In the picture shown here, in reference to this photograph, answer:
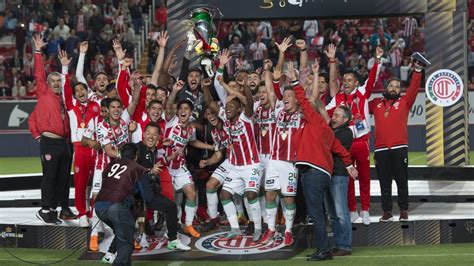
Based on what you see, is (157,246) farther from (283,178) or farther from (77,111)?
(77,111)

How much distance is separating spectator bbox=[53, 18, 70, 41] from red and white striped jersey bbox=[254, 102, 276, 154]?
63.2ft

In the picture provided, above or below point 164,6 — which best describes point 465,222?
below

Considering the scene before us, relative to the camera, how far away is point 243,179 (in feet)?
50.1

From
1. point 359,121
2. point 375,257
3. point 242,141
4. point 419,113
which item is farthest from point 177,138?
point 419,113

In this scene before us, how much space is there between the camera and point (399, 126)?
51.8ft

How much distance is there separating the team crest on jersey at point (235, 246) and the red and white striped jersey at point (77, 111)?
2.37 meters

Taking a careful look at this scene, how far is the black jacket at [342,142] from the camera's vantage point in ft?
47.2

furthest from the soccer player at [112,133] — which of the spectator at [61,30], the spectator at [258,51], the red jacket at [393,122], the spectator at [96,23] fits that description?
the spectator at [61,30]

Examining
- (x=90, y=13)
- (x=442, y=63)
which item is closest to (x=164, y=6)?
(x=90, y=13)

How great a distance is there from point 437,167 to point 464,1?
3258 millimetres

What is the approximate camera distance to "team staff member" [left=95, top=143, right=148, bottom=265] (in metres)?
13.3

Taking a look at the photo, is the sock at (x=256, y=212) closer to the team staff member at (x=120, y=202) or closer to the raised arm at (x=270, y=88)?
the raised arm at (x=270, y=88)

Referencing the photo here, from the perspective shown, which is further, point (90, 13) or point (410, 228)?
point (90, 13)

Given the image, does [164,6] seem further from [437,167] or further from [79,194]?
[79,194]
